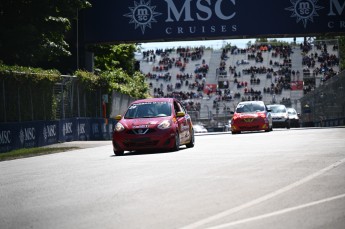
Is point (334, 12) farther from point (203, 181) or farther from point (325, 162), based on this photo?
point (203, 181)

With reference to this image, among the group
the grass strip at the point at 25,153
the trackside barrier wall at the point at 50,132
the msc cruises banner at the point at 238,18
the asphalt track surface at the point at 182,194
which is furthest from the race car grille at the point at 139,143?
the msc cruises banner at the point at 238,18

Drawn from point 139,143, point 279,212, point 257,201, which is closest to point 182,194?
point 257,201

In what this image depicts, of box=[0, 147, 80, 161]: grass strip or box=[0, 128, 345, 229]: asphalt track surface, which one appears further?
box=[0, 147, 80, 161]: grass strip

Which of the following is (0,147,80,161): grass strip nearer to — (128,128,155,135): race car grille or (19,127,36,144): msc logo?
(19,127,36,144): msc logo

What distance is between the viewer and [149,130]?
1903cm

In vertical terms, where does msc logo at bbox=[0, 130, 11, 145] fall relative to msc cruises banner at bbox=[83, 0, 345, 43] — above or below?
below

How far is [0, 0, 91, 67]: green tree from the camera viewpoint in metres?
31.2

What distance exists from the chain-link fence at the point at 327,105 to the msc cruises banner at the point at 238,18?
306 centimetres

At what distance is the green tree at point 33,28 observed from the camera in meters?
31.2

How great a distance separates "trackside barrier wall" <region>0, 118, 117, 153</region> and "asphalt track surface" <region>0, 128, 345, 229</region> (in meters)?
7.58

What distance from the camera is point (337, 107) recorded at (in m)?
41.3

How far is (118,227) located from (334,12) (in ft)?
109

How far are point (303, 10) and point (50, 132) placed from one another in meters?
17.0

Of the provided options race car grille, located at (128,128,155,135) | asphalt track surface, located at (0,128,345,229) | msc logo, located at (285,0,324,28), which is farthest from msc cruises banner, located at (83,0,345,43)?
asphalt track surface, located at (0,128,345,229)
